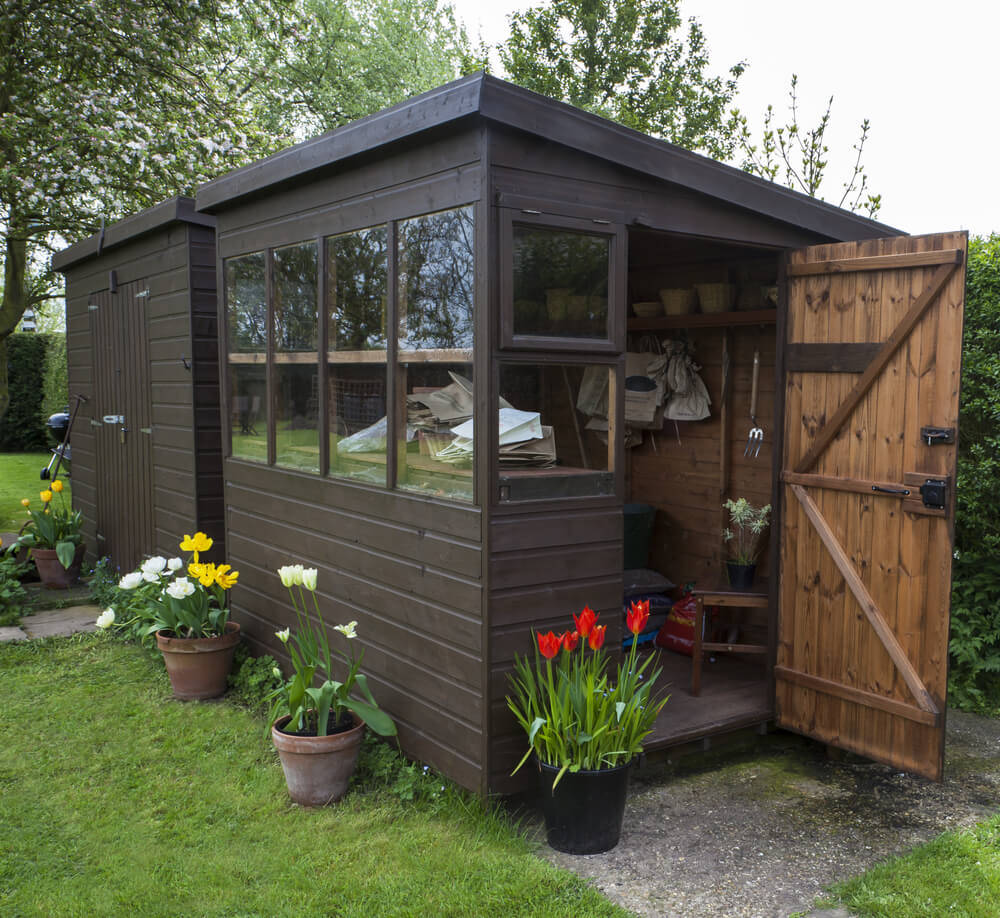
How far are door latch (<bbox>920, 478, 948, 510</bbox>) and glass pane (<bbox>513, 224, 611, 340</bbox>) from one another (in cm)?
136

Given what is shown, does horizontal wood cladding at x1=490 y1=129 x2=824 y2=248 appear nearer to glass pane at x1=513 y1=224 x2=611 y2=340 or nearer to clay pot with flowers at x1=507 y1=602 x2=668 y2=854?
glass pane at x1=513 y1=224 x2=611 y2=340

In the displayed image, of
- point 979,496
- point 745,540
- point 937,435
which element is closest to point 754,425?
point 745,540

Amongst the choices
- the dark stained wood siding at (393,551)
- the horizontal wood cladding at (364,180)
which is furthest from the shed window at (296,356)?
the horizontal wood cladding at (364,180)

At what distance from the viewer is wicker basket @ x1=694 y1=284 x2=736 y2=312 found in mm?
4898

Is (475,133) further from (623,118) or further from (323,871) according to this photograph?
(623,118)

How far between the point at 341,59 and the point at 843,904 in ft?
62.1

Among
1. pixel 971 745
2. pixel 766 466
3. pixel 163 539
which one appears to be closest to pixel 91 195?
pixel 163 539

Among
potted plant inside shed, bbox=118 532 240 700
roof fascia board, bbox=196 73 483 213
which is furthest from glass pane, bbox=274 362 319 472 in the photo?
roof fascia board, bbox=196 73 483 213

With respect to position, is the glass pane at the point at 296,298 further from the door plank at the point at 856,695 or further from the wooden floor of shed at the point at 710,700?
the door plank at the point at 856,695

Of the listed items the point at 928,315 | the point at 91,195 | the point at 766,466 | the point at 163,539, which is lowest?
the point at 163,539

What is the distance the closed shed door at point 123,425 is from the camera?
6.11m

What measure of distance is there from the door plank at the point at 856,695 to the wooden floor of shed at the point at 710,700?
17cm

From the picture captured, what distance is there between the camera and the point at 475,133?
3.08 metres

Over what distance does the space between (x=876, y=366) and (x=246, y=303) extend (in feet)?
9.98
